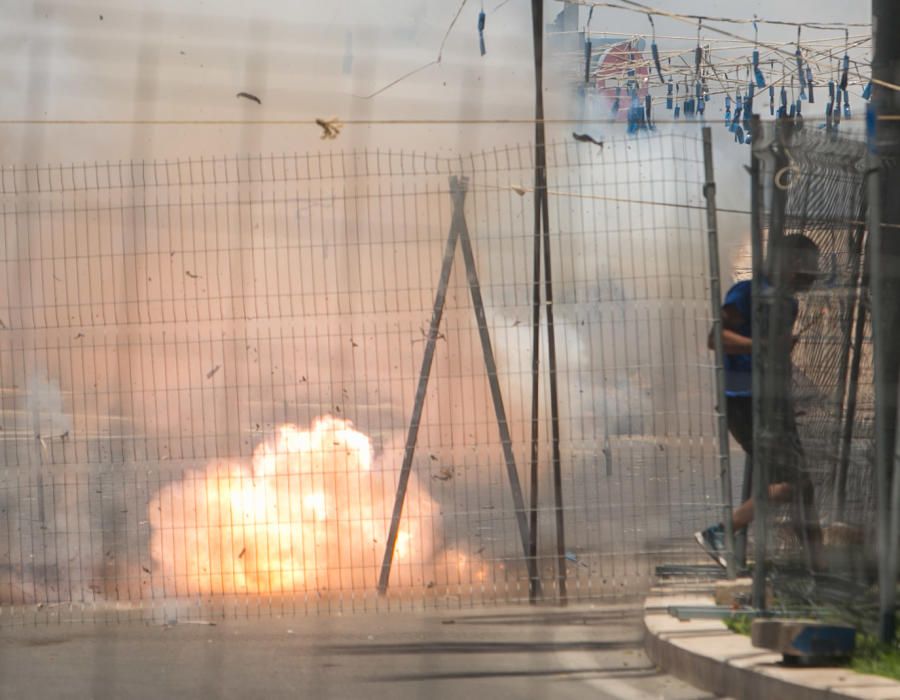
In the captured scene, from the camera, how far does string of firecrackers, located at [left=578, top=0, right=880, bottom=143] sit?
428 inches

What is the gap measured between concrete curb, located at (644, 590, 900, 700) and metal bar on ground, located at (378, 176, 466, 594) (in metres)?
1.41

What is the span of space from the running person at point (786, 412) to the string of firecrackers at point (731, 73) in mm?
3601

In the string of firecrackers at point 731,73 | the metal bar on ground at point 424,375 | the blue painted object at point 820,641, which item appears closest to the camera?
the blue painted object at point 820,641

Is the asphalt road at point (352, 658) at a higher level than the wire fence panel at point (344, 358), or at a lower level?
lower

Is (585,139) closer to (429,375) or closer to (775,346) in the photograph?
(429,375)

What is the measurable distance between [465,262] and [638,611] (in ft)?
6.40

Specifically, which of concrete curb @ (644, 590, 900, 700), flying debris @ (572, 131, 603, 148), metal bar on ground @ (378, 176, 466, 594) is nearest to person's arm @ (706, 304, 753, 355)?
flying debris @ (572, 131, 603, 148)

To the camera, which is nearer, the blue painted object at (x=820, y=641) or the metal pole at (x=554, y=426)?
the blue painted object at (x=820, y=641)

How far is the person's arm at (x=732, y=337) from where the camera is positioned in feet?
22.0

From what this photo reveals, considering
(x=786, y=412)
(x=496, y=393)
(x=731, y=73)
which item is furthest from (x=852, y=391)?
(x=731, y=73)

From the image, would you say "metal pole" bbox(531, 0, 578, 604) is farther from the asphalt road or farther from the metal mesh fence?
the metal mesh fence

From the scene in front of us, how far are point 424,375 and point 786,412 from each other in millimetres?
1984

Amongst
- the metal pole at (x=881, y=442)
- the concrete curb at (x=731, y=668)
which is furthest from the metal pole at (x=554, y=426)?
the metal pole at (x=881, y=442)

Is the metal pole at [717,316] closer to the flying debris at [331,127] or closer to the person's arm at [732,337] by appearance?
the person's arm at [732,337]
